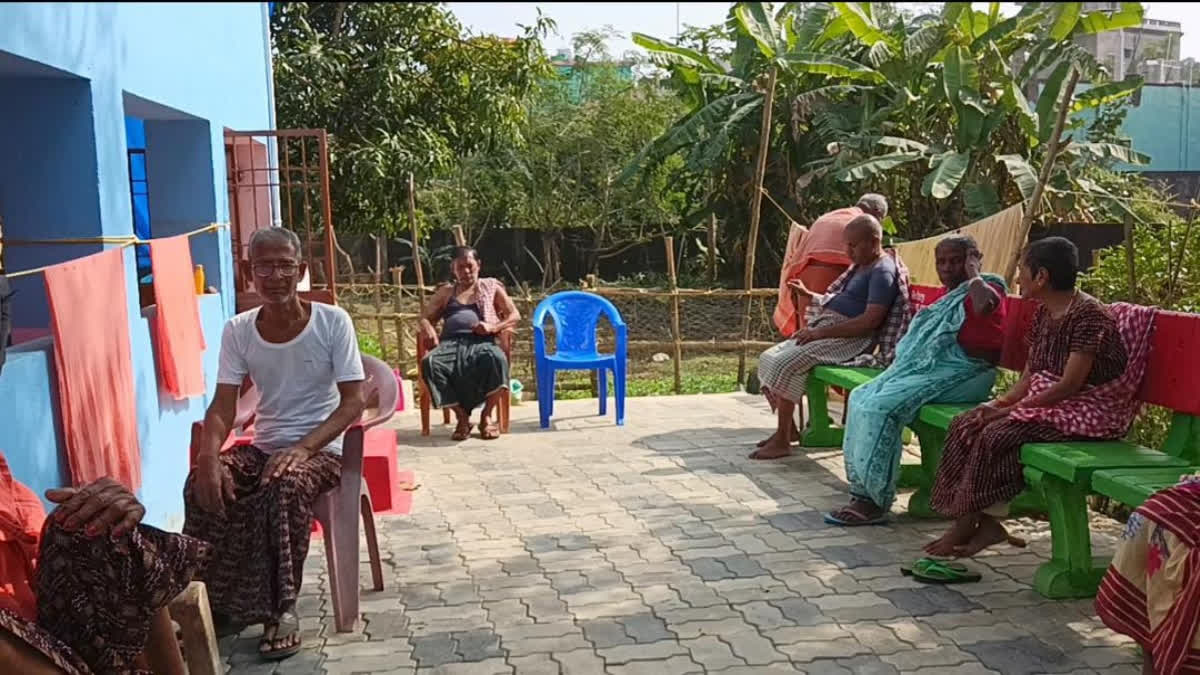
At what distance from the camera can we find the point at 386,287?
1090cm

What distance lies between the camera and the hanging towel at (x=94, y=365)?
11.9 ft

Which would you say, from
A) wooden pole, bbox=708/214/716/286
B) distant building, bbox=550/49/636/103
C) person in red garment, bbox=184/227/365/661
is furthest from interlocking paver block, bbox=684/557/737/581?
distant building, bbox=550/49/636/103

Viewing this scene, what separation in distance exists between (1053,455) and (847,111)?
9.39 meters

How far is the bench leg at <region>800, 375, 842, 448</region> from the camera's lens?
6.52m

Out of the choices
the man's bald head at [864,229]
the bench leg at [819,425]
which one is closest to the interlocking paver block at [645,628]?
the man's bald head at [864,229]

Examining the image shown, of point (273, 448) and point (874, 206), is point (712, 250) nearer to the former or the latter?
point (874, 206)

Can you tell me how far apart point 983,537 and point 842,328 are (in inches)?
76.2

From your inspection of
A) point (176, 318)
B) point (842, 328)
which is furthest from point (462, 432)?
point (842, 328)

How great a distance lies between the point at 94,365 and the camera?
3.88 metres

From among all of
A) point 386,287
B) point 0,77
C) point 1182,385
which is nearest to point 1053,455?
point 1182,385

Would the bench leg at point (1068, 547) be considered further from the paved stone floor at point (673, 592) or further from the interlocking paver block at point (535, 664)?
the interlocking paver block at point (535, 664)

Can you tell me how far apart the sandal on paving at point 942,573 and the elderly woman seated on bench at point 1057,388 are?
0.55ft

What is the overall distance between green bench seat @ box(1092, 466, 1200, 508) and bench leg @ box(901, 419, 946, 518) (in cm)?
145

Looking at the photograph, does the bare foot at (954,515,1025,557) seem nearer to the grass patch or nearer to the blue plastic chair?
the blue plastic chair
